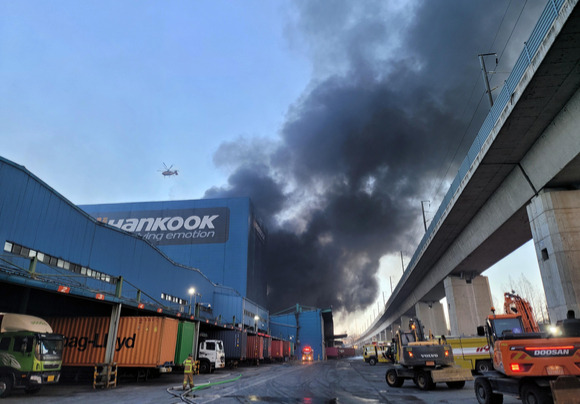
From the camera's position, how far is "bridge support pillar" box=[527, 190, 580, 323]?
49.1ft

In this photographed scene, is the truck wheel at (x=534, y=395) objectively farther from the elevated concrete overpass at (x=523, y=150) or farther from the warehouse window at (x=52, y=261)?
the warehouse window at (x=52, y=261)

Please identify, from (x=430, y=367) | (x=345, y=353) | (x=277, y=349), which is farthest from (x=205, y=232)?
(x=430, y=367)

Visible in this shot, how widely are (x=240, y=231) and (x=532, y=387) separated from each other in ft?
222

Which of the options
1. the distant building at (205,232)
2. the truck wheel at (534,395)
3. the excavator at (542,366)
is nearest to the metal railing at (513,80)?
the excavator at (542,366)

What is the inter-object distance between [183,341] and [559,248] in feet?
70.6

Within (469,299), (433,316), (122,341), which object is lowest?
(122,341)

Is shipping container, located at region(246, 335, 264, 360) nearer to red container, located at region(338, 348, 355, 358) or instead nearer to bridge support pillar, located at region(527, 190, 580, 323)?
bridge support pillar, located at region(527, 190, 580, 323)

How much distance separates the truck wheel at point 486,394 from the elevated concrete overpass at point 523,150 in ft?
24.0

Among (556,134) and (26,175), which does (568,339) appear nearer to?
(556,134)

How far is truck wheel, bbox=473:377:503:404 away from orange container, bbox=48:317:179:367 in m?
15.6

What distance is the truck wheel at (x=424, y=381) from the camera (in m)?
15.5

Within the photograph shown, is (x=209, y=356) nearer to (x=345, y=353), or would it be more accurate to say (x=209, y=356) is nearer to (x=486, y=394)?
(x=486, y=394)

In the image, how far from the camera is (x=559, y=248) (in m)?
15.3

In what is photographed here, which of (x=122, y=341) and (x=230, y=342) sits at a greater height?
(x=122, y=341)
